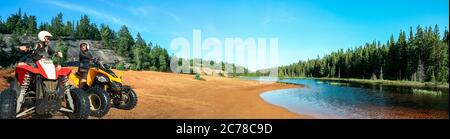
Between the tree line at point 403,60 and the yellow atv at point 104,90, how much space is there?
52683 millimetres

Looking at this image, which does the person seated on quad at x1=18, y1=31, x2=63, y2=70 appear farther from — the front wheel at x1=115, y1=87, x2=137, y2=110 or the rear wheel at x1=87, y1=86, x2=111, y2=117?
the front wheel at x1=115, y1=87, x2=137, y2=110

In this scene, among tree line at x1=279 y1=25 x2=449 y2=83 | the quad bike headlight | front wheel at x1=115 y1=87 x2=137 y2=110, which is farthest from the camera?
tree line at x1=279 y1=25 x2=449 y2=83

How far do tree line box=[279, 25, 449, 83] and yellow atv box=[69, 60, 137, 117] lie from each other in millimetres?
52683

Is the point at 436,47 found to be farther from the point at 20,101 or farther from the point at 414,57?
the point at 20,101

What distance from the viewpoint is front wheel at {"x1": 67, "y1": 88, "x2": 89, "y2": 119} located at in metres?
7.53

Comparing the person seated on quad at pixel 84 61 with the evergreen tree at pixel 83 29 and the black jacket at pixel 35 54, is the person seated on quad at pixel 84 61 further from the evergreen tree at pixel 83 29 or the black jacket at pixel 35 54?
the evergreen tree at pixel 83 29

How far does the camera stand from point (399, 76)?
70.2 metres

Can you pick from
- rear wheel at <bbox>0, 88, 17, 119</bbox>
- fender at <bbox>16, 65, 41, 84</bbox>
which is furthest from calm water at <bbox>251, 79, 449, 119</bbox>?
rear wheel at <bbox>0, 88, 17, 119</bbox>

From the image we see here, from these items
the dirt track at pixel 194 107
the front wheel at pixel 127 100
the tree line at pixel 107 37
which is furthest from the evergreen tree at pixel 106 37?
the front wheel at pixel 127 100

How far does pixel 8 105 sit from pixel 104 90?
3.24 metres

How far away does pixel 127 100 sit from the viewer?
36.3ft

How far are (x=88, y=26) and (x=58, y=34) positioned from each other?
277 inches
